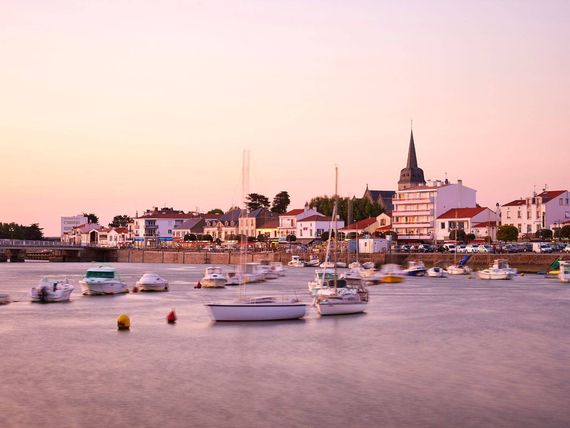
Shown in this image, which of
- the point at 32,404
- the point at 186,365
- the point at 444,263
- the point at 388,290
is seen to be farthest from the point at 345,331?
the point at 444,263

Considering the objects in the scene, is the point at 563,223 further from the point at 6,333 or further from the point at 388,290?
the point at 6,333

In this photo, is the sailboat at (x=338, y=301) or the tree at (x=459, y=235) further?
the tree at (x=459, y=235)

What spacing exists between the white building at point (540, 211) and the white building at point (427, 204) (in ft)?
56.8

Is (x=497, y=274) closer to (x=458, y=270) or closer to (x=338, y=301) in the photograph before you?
(x=458, y=270)

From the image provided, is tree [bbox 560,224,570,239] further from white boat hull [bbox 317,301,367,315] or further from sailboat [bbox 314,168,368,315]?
white boat hull [bbox 317,301,367,315]

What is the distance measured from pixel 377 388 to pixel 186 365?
973 cm

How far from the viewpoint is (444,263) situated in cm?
13088

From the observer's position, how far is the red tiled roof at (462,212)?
→ 168363 millimetres

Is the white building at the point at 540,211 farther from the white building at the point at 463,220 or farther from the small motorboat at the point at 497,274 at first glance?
the small motorboat at the point at 497,274

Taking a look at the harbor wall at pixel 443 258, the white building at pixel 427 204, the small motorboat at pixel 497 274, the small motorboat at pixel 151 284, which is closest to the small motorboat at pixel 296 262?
the harbor wall at pixel 443 258

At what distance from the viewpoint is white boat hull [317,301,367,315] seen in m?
55.5

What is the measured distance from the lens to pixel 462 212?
564ft

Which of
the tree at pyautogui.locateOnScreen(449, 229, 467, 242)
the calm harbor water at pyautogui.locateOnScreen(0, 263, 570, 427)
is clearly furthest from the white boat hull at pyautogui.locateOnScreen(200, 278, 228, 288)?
the tree at pyautogui.locateOnScreen(449, 229, 467, 242)

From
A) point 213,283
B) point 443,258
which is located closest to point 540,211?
point 443,258
